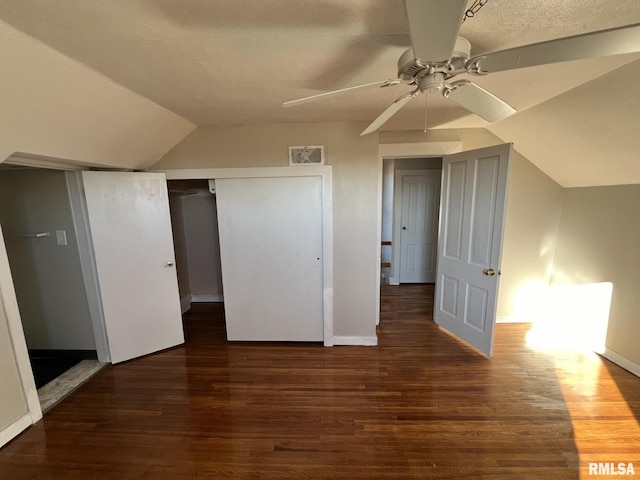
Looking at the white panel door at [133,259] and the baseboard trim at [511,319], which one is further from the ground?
the white panel door at [133,259]

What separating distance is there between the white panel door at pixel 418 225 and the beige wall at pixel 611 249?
184 centimetres

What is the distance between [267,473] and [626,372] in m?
2.96

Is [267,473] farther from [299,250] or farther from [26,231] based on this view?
[26,231]

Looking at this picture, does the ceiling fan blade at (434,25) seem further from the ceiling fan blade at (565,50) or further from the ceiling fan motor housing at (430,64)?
the ceiling fan blade at (565,50)

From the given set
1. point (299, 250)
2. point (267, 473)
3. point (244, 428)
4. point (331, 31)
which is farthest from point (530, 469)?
point (331, 31)

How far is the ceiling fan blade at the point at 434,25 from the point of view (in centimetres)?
69

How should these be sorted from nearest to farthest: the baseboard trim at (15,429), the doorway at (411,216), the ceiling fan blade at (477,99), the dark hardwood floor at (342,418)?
the ceiling fan blade at (477,99) → the dark hardwood floor at (342,418) → the baseboard trim at (15,429) → the doorway at (411,216)

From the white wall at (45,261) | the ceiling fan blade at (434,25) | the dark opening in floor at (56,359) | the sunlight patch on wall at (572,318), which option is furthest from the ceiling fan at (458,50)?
the dark opening in floor at (56,359)

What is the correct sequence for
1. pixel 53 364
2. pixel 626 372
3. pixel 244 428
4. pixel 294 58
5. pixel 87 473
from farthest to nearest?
pixel 53 364 < pixel 626 372 < pixel 244 428 < pixel 87 473 < pixel 294 58

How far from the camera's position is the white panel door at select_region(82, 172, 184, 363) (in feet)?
7.63

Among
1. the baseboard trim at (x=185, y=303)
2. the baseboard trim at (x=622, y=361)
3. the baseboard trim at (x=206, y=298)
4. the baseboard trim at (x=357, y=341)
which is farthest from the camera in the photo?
the baseboard trim at (x=206, y=298)

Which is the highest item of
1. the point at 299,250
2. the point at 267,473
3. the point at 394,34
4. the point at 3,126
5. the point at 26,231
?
the point at 394,34

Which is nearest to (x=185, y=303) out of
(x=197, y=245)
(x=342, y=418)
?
(x=197, y=245)

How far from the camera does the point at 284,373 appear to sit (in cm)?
234
